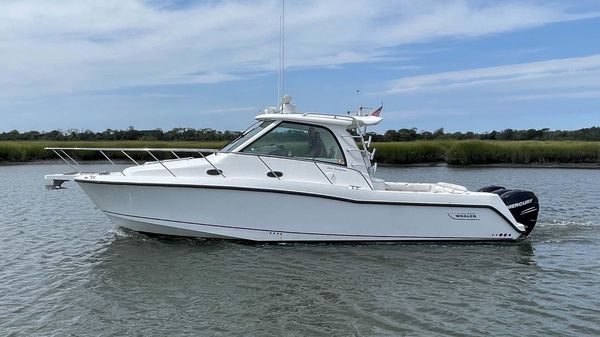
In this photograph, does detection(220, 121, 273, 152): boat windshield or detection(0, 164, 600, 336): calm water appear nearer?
detection(0, 164, 600, 336): calm water

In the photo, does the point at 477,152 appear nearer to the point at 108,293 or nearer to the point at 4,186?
the point at 4,186

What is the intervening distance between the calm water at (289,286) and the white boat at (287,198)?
0.34 metres

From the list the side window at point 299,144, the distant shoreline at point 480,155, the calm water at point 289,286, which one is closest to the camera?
the calm water at point 289,286

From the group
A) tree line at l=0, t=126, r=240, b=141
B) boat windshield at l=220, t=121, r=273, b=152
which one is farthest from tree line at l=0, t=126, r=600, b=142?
boat windshield at l=220, t=121, r=273, b=152

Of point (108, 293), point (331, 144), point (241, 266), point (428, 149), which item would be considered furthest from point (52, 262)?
point (428, 149)

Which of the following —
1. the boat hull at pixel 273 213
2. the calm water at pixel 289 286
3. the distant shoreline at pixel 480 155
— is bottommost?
the calm water at pixel 289 286

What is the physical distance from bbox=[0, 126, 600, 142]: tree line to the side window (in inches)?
1340

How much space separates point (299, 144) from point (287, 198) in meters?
1.29

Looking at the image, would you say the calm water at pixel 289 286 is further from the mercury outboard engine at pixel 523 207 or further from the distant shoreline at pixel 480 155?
the distant shoreline at pixel 480 155

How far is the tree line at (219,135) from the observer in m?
46.6

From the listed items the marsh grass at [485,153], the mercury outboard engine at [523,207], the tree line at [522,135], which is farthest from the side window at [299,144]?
the tree line at [522,135]

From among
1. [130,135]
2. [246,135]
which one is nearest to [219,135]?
[130,135]

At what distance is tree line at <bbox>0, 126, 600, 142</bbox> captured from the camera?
4658 cm

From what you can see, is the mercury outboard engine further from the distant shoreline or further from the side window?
the distant shoreline
